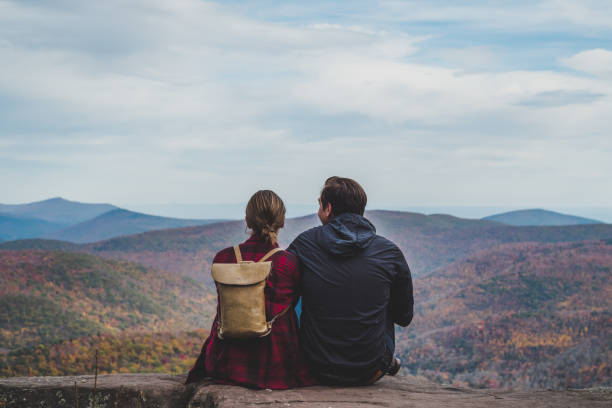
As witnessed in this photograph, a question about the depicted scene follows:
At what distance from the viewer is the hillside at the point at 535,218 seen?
122 meters

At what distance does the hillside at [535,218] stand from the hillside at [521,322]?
71.4 meters

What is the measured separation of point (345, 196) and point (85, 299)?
106 ft

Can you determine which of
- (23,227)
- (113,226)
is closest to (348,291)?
(113,226)

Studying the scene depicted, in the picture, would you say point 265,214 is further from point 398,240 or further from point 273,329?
point 398,240

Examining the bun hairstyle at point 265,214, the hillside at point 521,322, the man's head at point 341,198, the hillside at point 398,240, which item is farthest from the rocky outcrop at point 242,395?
the hillside at point 398,240

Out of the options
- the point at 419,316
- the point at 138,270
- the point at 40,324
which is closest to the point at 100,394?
the point at 40,324

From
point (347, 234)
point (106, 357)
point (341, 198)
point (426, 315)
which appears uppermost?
point (341, 198)

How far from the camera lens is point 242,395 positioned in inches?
196

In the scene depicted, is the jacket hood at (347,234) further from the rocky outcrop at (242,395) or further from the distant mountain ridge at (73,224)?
the distant mountain ridge at (73,224)

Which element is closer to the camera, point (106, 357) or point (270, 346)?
point (270, 346)

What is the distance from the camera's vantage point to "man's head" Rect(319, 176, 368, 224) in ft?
17.4

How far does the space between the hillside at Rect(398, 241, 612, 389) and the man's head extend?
18.3m

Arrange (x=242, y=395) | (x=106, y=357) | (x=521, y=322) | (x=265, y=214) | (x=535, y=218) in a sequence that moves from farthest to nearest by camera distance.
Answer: (x=535, y=218) < (x=521, y=322) < (x=106, y=357) < (x=265, y=214) < (x=242, y=395)

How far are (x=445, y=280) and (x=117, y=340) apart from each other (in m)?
39.9
